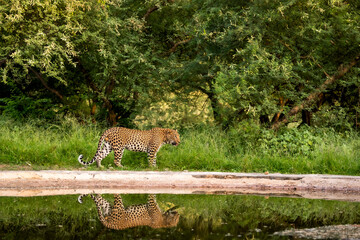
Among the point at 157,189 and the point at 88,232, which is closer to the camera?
the point at 88,232

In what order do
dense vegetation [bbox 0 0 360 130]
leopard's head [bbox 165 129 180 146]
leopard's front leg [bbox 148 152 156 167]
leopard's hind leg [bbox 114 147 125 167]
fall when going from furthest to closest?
1. dense vegetation [bbox 0 0 360 130]
2. leopard's head [bbox 165 129 180 146]
3. leopard's front leg [bbox 148 152 156 167]
4. leopard's hind leg [bbox 114 147 125 167]

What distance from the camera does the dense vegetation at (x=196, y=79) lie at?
14.0 meters

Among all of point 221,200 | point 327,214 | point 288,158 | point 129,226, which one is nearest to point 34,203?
point 129,226

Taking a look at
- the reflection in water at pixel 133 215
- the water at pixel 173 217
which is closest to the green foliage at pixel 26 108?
the water at pixel 173 217

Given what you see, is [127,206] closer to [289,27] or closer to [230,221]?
[230,221]

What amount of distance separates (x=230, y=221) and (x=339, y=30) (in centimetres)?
955

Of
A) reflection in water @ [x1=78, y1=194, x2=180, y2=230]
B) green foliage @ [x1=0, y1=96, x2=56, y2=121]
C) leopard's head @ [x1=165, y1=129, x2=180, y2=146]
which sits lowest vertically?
green foliage @ [x1=0, y1=96, x2=56, y2=121]

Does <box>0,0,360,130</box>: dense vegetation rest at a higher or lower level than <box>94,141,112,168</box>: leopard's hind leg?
higher

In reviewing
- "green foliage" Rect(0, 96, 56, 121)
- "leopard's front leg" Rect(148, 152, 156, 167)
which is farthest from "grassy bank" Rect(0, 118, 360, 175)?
"green foliage" Rect(0, 96, 56, 121)

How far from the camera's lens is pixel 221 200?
10.3 metres

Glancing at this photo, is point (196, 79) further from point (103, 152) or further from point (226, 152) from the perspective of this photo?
point (103, 152)

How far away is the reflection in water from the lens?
27.1ft

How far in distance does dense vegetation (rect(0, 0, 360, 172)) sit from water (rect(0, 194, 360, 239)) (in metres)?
3.08

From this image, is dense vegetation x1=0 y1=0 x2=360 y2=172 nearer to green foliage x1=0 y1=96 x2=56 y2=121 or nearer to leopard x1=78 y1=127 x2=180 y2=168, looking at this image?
green foliage x1=0 y1=96 x2=56 y2=121
